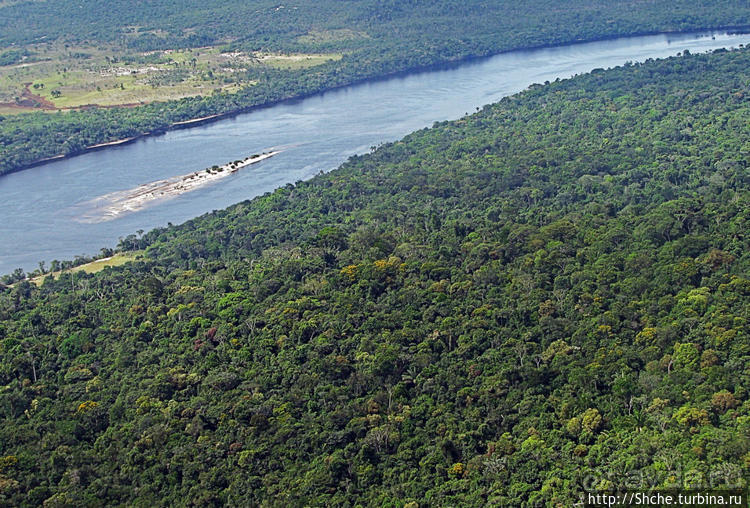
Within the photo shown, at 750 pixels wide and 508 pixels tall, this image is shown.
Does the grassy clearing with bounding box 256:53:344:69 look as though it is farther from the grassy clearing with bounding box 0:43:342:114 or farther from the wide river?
the wide river

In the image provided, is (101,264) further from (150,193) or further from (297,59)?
(297,59)

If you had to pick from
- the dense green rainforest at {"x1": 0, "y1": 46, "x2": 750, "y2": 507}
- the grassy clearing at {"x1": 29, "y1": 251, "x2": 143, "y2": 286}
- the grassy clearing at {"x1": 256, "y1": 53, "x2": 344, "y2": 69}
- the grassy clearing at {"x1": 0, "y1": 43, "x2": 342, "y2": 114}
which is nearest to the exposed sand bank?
the dense green rainforest at {"x1": 0, "y1": 46, "x2": 750, "y2": 507}

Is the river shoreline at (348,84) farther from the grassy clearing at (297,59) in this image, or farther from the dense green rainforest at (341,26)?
the grassy clearing at (297,59)

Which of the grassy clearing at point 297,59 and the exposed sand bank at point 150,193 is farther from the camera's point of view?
the grassy clearing at point 297,59

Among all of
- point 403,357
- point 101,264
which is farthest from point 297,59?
point 403,357

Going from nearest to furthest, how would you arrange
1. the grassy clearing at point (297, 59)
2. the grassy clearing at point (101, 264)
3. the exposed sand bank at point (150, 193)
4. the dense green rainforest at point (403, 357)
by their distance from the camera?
the dense green rainforest at point (403, 357) < the grassy clearing at point (101, 264) < the exposed sand bank at point (150, 193) < the grassy clearing at point (297, 59)

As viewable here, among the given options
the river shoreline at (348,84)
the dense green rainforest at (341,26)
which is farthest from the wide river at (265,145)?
the dense green rainforest at (341,26)

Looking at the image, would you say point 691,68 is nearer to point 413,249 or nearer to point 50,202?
point 413,249

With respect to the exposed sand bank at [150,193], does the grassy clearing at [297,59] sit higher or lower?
higher
